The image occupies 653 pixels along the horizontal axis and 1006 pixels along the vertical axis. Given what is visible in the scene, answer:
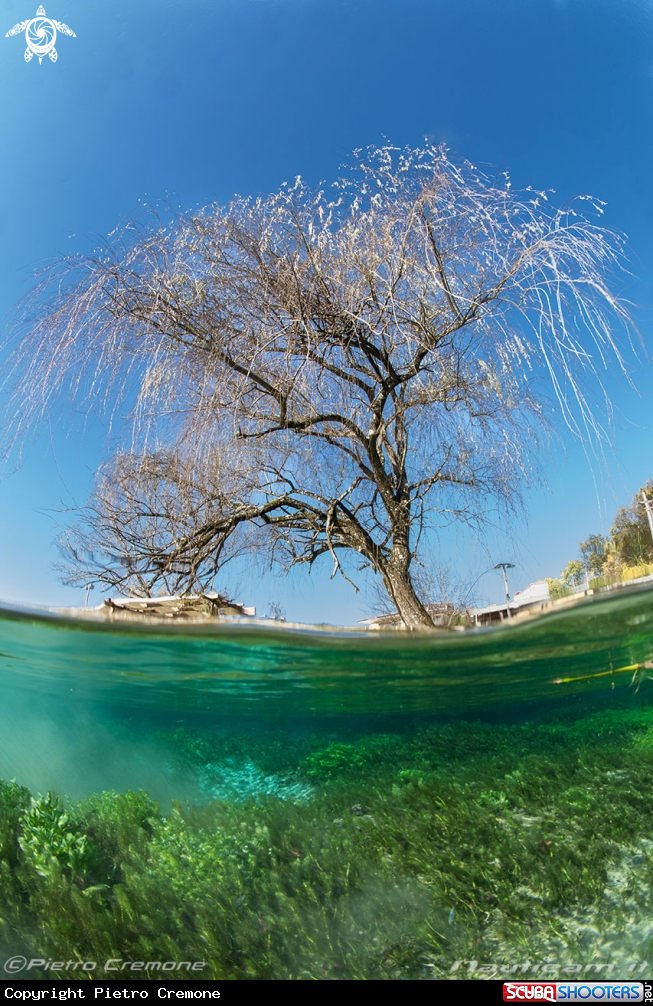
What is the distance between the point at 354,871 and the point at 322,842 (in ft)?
0.69

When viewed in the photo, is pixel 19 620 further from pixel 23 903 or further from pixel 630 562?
pixel 630 562

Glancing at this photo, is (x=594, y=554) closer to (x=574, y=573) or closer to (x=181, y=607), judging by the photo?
(x=574, y=573)

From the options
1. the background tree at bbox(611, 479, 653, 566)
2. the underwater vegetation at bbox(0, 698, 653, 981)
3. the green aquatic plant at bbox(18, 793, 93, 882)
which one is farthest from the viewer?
the background tree at bbox(611, 479, 653, 566)

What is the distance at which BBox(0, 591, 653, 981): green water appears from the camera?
2.42m

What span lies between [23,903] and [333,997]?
1633 millimetres

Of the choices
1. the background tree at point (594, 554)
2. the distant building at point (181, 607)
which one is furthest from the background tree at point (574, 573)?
the distant building at point (181, 607)

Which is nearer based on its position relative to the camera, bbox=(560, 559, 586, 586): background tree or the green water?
the green water

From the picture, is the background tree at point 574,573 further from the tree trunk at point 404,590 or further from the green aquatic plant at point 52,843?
the green aquatic plant at point 52,843

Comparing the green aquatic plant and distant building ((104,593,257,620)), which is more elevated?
distant building ((104,593,257,620))

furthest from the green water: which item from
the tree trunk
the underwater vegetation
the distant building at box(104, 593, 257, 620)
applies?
the tree trunk

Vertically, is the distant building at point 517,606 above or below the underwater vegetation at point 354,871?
above

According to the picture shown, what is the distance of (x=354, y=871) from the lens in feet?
8.73

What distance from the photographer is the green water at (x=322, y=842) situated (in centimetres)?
242

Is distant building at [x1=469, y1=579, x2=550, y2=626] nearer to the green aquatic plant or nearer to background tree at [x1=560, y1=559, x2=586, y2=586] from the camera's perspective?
background tree at [x1=560, y1=559, x2=586, y2=586]
